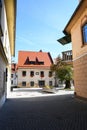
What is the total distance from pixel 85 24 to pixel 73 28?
2619 mm

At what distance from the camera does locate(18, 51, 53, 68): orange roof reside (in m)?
44.1

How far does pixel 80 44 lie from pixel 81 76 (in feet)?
7.77

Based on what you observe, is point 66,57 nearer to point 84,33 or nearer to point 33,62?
point 33,62

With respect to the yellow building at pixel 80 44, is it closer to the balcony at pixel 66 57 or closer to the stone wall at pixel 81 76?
the stone wall at pixel 81 76

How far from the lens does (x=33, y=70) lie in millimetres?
44000

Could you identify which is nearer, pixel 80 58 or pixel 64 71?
pixel 80 58

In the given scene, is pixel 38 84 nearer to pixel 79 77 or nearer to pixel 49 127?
pixel 79 77

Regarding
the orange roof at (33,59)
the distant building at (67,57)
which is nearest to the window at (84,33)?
the distant building at (67,57)

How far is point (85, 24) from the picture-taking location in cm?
1155

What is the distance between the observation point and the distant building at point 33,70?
4303cm

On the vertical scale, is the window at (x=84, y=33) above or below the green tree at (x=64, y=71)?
above

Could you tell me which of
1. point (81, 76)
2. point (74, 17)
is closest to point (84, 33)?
point (74, 17)

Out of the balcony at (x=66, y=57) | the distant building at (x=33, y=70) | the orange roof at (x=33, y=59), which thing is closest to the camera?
the balcony at (x=66, y=57)

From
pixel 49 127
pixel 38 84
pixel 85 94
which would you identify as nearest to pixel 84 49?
pixel 85 94
